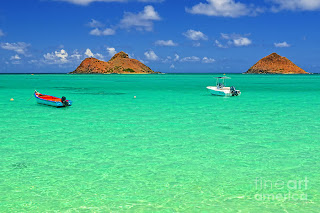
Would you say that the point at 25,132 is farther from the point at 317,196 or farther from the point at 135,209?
the point at 317,196

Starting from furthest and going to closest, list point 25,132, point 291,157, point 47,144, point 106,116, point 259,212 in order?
1. point 106,116
2. point 25,132
3. point 47,144
4. point 291,157
5. point 259,212

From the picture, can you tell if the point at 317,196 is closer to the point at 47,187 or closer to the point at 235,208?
the point at 235,208

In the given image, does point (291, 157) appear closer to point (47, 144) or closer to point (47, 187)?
point (47, 187)

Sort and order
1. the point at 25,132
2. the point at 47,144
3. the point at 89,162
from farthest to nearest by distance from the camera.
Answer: the point at 25,132 → the point at 47,144 → the point at 89,162

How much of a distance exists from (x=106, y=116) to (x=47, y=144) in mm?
12190

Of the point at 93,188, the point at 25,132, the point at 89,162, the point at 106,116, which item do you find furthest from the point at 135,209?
the point at 106,116

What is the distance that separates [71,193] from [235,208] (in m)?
5.72

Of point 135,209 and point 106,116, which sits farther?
point 106,116

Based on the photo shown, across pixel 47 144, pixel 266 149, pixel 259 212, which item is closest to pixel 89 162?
pixel 47 144

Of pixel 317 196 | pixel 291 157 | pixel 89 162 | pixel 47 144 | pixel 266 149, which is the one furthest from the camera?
pixel 47 144

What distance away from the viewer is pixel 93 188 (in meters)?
12.2

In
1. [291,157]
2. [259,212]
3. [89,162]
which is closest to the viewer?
[259,212]

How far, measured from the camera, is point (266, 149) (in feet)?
59.1

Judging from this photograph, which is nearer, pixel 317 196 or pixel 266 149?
pixel 317 196
